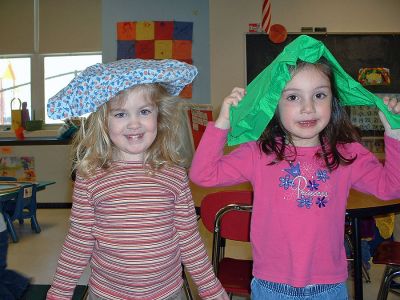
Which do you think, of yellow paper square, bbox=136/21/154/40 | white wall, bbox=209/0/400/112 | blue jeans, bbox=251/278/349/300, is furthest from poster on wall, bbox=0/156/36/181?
blue jeans, bbox=251/278/349/300

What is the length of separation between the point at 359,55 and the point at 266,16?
102 centimetres

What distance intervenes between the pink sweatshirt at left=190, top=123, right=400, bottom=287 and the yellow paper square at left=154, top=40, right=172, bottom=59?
3.99m

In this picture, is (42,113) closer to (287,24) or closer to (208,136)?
(287,24)

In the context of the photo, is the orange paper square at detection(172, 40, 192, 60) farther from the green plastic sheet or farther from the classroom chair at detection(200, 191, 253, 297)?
the green plastic sheet

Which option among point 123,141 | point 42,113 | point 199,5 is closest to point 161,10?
point 199,5

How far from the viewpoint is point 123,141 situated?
1.25 meters

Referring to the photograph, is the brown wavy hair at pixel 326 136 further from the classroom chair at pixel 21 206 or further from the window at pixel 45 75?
the window at pixel 45 75

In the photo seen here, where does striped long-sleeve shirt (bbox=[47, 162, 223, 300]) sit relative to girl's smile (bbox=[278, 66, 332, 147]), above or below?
below

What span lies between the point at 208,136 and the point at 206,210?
0.72m

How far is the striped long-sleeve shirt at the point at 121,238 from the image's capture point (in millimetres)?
1222

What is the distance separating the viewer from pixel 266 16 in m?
4.23

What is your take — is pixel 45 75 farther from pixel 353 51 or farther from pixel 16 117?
pixel 353 51

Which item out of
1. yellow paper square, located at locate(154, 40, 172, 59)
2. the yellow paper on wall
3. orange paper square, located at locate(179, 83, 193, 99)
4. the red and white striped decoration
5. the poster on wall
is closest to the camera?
the red and white striped decoration

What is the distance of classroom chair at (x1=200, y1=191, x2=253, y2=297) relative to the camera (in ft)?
5.82
